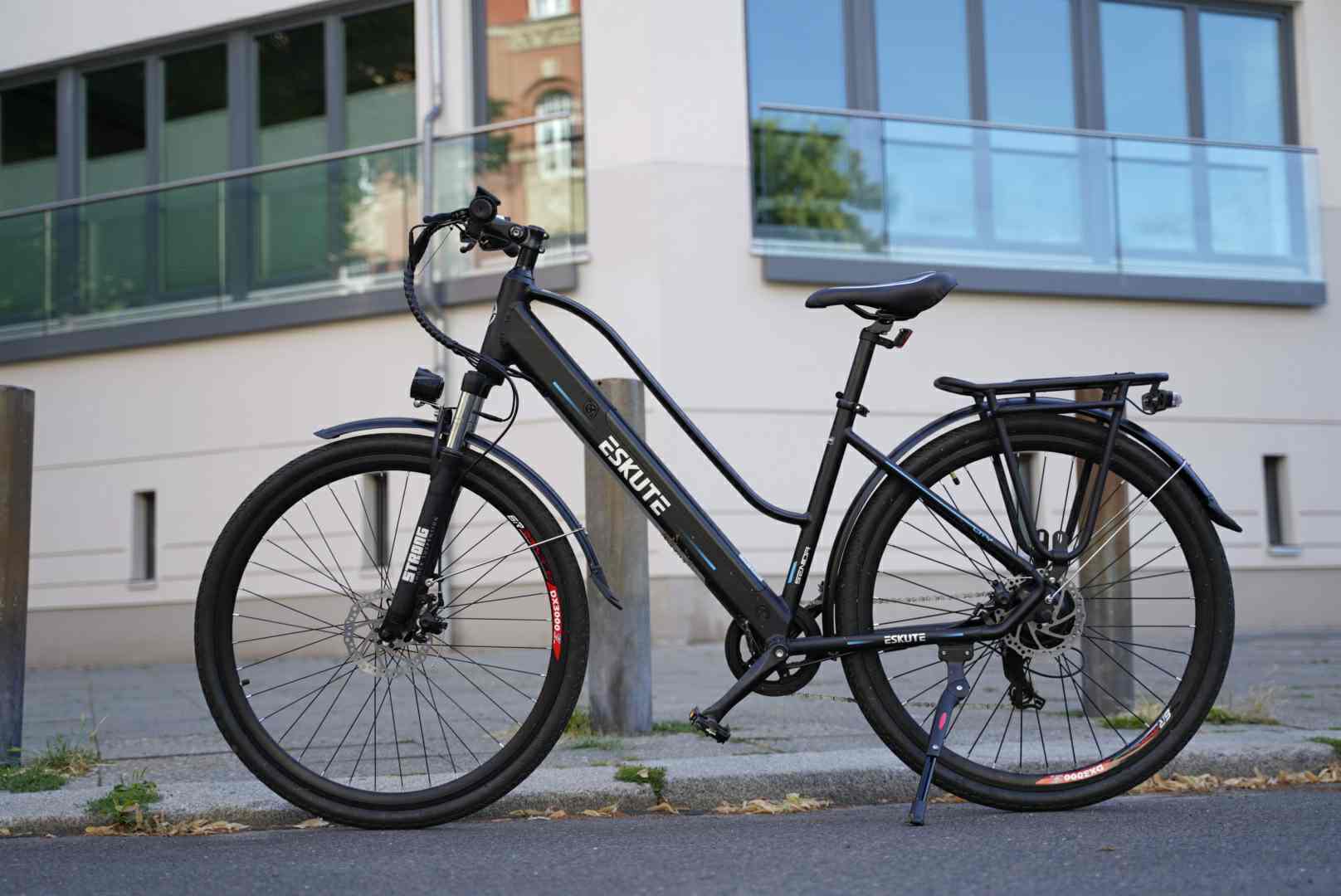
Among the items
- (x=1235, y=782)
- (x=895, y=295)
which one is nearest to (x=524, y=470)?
(x=895, y=295)

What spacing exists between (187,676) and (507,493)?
6.17m

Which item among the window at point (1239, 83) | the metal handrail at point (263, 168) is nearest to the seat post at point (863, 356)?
the metal handrail at point (263, 168)

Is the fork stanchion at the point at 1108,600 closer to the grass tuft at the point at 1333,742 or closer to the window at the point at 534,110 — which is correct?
the grass tuft at the point at 1333,742

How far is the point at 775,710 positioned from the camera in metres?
6.07

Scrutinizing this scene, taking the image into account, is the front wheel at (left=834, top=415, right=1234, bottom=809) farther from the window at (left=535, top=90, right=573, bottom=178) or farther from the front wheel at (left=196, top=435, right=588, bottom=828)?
the window at (left=535, top=90, right=573, bottom=178)

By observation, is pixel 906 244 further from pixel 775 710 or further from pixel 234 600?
pixel 234 600

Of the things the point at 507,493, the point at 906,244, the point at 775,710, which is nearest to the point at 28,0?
the point at 906,244

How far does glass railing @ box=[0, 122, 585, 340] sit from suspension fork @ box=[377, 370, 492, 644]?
7232 millimetres

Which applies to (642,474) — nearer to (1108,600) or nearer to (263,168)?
(1108,600)

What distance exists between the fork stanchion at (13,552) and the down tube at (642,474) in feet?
6.10

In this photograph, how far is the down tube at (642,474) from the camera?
148 inches

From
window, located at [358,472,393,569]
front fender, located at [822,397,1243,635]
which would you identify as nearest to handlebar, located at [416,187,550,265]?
window, located at [358,472,393,569]

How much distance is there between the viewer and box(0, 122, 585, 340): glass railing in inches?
440

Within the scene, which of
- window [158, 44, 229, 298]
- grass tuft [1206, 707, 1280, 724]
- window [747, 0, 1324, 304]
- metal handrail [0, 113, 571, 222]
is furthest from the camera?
window [158, 44, 229, 298]
